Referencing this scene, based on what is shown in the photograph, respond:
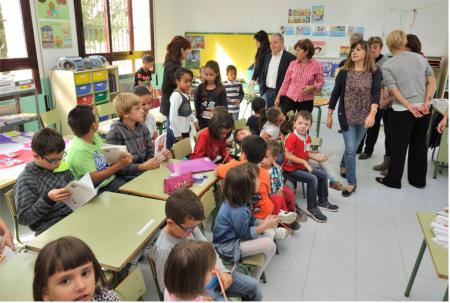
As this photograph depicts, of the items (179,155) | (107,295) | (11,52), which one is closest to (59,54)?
(11,52)

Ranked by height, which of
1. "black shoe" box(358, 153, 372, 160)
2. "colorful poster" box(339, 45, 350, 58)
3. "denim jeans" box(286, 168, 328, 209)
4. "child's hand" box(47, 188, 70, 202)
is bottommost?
"black shoe" box(358, 153, 372, 160)

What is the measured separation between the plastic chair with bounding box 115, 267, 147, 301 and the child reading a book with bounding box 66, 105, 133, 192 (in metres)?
1.11

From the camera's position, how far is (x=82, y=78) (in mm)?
5469

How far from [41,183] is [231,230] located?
3.92 feet

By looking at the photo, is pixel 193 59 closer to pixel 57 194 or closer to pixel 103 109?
pixel 103 109

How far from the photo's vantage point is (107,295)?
144 cm

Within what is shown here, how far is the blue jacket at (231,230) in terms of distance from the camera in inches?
83.0

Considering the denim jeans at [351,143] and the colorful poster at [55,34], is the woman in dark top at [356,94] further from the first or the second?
the colorful poster at [55,34]

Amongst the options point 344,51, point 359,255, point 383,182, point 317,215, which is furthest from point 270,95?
point 344,51

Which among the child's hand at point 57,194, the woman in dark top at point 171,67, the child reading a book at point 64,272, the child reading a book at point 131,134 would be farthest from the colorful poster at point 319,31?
the child reading a book at point 64,272

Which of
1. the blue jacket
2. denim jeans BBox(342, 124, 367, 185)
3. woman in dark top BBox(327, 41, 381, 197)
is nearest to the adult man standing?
woman in dark top BBox(327, 41, 381, 197)

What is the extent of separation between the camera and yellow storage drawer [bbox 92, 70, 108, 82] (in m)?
5.74

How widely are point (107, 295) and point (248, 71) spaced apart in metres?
6.66

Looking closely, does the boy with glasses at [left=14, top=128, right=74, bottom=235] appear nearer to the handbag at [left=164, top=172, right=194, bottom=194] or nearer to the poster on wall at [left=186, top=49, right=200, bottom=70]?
the handbag at [left=164, top=172, right=194, bottom=194]
